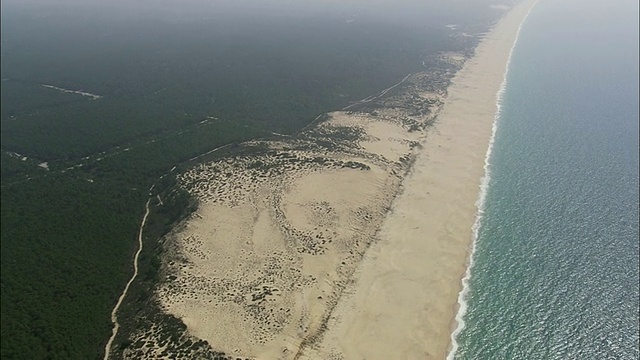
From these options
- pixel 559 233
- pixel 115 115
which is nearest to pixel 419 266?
pixel 559 233

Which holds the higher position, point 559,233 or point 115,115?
point 115,115

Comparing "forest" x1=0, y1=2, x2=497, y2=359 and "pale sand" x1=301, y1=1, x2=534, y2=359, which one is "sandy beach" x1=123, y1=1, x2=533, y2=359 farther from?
"forest" x1=0, y1=2, x2=497, y2=359

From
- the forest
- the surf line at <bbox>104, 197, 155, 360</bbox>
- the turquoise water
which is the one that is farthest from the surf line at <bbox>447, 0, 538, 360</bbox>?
the forest

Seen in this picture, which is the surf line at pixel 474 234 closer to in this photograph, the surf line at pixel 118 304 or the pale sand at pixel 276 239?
the pale sand at pixel 276 239

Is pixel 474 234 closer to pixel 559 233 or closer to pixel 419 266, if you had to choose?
pixel 419 266

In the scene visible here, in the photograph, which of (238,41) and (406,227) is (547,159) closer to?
(406,227)

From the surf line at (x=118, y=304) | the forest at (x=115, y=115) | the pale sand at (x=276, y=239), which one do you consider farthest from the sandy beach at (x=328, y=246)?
the forest at (x=115, y=115)

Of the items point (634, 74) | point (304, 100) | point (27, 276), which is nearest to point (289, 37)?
point (304, 100)
